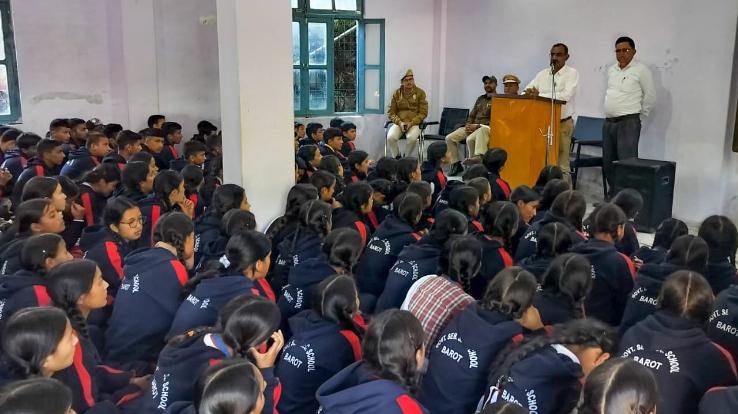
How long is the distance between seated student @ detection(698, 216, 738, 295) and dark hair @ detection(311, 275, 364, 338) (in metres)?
1.68

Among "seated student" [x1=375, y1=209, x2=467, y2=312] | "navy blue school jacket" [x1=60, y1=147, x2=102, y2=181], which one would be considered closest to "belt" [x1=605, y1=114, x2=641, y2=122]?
"seated student" [x1=375, y1=209, x2=467, y2=312]

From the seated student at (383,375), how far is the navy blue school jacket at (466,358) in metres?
0.29

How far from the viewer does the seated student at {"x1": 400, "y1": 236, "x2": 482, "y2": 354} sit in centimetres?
242

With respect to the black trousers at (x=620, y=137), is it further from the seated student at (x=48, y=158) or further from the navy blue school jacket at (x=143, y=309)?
the seated student at (x=48, y=158)

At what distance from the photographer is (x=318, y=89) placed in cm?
865

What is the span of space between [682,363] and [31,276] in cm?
232

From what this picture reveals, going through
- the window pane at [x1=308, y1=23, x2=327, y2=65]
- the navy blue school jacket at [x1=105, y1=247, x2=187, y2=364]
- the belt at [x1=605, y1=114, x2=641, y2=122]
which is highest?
the window pane at [x1=308, y1=23, x2=327, y2=65]

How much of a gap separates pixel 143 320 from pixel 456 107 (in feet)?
22.0

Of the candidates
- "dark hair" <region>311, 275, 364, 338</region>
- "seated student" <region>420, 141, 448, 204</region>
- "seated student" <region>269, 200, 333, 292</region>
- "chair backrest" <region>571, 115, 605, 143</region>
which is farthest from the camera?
"chair backrest" <region>571, 115, 605, 143</region>

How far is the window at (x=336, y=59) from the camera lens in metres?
8.38

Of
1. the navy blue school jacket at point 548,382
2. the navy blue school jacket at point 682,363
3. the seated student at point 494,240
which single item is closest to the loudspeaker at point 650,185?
the seated student at point 494,240

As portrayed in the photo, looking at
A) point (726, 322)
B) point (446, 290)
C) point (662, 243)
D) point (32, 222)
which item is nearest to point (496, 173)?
point (662, 243)

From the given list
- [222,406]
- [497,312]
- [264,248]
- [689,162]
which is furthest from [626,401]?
[689,162]

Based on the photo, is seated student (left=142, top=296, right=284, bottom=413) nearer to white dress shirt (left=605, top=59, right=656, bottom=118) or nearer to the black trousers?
the black trousers
